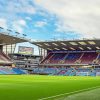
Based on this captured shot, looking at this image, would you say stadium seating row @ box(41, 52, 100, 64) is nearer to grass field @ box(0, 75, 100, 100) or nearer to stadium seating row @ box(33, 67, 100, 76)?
stadium seating row @ box(33, 67, 100, 76)

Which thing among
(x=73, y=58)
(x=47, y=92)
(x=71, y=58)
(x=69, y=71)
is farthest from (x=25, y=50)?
(x=47, y=92)

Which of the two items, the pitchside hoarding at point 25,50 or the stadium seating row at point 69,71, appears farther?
the pitchside hoarding at point 25,50

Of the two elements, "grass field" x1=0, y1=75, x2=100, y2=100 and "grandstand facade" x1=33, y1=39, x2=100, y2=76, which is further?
"grandstand facade" x1=33, y1=39, x2=100, y2=76

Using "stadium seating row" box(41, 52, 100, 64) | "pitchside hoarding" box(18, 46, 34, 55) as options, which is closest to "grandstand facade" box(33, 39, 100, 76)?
"stadium seating row" box(41, 52, 100, 64)

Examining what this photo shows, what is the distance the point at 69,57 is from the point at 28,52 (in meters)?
24.4

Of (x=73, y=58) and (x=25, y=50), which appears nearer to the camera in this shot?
(x=73, y=58)

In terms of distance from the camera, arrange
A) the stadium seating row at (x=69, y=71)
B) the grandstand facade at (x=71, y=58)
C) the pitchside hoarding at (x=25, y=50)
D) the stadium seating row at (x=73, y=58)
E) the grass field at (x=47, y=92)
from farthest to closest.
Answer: the pitchside hoarding at (x=25, y=50) < the stadium seating row at (x=73, y=58) < the grandstand facade at (x=71, y=58) < the stadium seating row at (x=69, y=71) < the grass field at (x=47, y=92)

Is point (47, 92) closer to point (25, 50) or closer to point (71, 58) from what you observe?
point (71, 58)

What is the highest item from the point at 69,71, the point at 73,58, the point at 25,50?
the point at 25,50

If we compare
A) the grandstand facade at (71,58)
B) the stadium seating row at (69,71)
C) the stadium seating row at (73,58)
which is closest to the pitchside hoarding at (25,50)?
the grandstand facade at (71,58)

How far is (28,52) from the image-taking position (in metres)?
120

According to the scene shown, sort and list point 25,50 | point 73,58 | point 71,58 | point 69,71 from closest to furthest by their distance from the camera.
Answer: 1. point 69,71
2. point 73,58
3. point 71,58
4. point 25,50

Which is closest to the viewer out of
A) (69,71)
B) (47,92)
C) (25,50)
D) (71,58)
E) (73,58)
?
(47,92)

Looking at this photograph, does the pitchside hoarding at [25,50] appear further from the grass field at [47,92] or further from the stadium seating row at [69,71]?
the grass field at [47,92]
